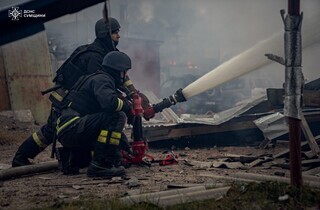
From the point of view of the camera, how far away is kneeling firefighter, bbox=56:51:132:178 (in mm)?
5305

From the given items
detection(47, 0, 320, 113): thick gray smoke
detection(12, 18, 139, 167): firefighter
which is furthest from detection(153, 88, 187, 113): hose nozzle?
detection(47, 0, 320, 113): thick gray smoke

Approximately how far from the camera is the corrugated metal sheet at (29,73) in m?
11.1

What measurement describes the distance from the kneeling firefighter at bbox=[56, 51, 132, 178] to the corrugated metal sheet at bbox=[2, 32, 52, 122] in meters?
6.16

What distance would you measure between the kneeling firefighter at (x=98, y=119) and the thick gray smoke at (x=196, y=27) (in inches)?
688

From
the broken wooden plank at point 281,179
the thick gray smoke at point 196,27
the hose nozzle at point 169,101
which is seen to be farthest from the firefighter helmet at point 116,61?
the thick gray smoke at point 196,27

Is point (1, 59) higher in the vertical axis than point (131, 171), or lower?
higher

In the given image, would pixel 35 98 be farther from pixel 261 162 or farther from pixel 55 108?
pixel 261 162

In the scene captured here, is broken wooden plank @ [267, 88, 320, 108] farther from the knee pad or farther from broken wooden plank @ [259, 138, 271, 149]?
the knee pad

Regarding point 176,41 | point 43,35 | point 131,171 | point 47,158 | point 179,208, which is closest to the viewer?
point 179,208

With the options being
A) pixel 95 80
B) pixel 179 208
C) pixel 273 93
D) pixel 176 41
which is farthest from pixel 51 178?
pixel 176 41

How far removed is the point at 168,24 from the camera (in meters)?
32.0

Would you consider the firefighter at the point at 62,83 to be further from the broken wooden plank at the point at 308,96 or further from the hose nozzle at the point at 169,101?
the broken wooden plank at the point at 308,96

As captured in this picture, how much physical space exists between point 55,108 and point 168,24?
2698 centimetres

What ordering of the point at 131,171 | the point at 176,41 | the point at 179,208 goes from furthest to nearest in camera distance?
the point at 176,41, the point at 131,171, the point at 179,208
